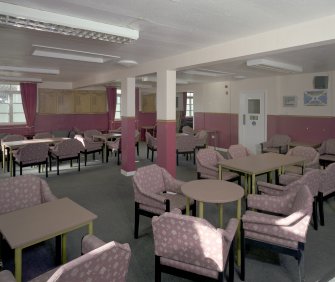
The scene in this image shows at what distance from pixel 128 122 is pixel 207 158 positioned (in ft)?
7.63

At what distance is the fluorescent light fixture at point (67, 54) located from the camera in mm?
4160

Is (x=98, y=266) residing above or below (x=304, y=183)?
below

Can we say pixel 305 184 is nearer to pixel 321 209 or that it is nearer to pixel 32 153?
pixel 321 209

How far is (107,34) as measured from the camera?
2.94 m

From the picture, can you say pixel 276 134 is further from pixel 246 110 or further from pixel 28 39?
pixel 28 39

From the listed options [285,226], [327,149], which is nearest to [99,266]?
[285,226]

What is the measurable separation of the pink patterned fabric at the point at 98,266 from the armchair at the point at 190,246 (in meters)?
0.40

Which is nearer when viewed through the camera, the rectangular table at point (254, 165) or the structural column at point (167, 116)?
the rectangular table at point (254, 165)

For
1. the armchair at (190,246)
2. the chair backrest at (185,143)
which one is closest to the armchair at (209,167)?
the armchair at (190,246)

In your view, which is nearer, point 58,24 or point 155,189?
point 58,24

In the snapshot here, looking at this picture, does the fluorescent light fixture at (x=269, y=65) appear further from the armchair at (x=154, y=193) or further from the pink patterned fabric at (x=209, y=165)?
the armchair at (x=154, y=193)

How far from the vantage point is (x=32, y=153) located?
557cm

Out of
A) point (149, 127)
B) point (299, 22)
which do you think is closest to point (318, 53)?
point (299, 22)

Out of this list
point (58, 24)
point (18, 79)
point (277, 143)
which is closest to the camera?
point (58, 24)
